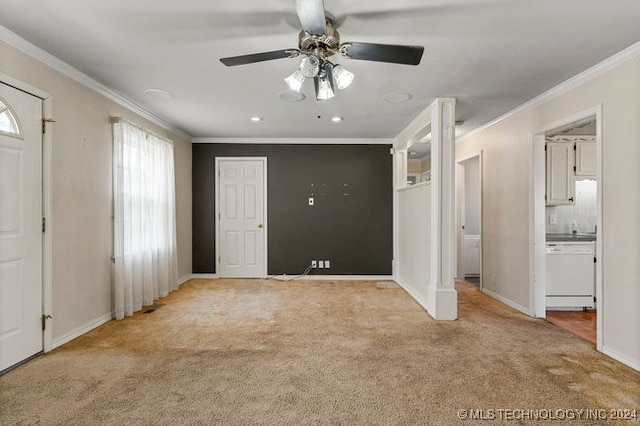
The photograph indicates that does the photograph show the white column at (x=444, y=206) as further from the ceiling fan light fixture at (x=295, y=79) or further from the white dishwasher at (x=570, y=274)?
the ceiling fan light fixture at (x=295, y=79)

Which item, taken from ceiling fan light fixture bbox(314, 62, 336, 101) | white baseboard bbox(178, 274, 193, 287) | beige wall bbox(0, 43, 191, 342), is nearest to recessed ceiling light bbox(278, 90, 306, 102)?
ceiling fan light fixture bbox(314, 62, 336, 101)

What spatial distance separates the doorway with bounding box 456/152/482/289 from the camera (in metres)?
5.74

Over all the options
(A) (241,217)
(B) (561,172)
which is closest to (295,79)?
(A) (241,217)

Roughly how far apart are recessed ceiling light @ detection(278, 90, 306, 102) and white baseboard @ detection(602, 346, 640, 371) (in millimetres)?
3718

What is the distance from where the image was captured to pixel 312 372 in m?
2.35

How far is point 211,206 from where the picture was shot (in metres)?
5.59

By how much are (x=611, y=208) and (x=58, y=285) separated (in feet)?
15.9

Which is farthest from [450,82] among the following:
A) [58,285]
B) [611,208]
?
[58,285]

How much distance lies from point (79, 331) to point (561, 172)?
19.5ft

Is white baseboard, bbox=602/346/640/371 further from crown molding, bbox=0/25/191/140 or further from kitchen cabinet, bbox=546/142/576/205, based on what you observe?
crown molding, bbox=0/25/191/140

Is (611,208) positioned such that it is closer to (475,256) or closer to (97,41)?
(475,256)

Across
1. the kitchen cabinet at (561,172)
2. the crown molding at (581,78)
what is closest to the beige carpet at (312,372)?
the kitchen cabinet at (561,172)

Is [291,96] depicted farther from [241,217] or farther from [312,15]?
[241,217]

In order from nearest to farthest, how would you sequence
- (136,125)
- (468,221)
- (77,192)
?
1. (77,192)
2. (136,125)
3. (468,221)
